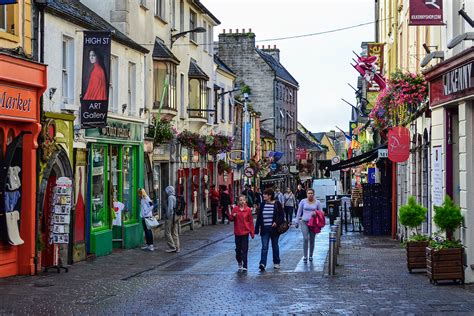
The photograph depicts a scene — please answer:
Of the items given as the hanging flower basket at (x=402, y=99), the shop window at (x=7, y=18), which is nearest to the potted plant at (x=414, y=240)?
the hanging flower basket at (x=402, y=99)

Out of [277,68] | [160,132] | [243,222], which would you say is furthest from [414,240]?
[277,68]

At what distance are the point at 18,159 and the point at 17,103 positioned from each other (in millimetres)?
1284

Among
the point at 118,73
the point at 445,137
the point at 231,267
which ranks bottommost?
the point at 231,267

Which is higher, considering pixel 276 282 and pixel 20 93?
pixel 20 93

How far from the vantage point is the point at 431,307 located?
45.9 ft

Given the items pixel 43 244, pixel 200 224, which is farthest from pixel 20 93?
pixel 200 224

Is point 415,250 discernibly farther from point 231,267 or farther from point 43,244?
point 43,244

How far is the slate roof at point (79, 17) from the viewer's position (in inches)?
839

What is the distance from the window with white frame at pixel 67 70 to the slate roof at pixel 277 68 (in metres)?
61.4

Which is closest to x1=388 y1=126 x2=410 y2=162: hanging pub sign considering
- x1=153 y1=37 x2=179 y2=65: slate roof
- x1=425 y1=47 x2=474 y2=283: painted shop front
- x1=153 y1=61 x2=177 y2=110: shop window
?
x1=425 y1=47 x2=474 y2=283: painted shop front

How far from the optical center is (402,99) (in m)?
23.5

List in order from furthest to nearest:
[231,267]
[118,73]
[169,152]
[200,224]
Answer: [200,224] → [169,152] → [118,73] → [231,267]

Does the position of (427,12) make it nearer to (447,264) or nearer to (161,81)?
(447,264)

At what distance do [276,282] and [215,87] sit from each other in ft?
94.9
